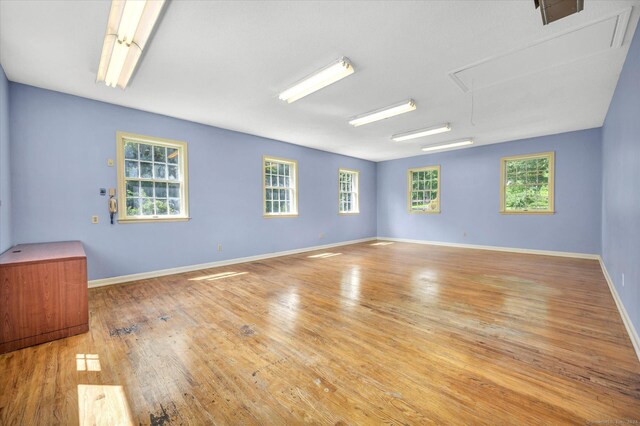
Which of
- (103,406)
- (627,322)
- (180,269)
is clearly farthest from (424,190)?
(103,406)

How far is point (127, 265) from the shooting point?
4.16 meters

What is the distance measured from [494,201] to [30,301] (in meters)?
8.54

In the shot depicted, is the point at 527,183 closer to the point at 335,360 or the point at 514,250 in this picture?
the point at 514,250

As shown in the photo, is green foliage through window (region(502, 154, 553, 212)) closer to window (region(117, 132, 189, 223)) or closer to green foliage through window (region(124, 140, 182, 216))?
window (region(117, 132, 189, 223))

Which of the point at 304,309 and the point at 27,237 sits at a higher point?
the point at 27,237

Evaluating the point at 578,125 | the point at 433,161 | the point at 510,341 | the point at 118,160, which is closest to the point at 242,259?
the point at 118,160

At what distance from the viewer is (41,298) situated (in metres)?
2.31

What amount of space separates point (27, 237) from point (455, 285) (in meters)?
5.92

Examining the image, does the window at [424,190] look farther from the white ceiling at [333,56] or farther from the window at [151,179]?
the window at [151,179]

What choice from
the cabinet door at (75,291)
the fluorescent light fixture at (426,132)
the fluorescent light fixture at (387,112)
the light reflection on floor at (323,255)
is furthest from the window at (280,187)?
the cabinet door at (75,291)

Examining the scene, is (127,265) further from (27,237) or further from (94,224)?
(27,237)

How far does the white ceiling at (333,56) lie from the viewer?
7.11ft

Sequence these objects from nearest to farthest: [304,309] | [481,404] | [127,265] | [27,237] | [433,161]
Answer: [481,404] → [304,309] → [27,237] → [127,265] → [433,161]

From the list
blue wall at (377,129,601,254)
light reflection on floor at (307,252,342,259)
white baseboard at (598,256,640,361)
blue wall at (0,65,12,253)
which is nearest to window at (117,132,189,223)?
blue wall at (0,65,12,253)
